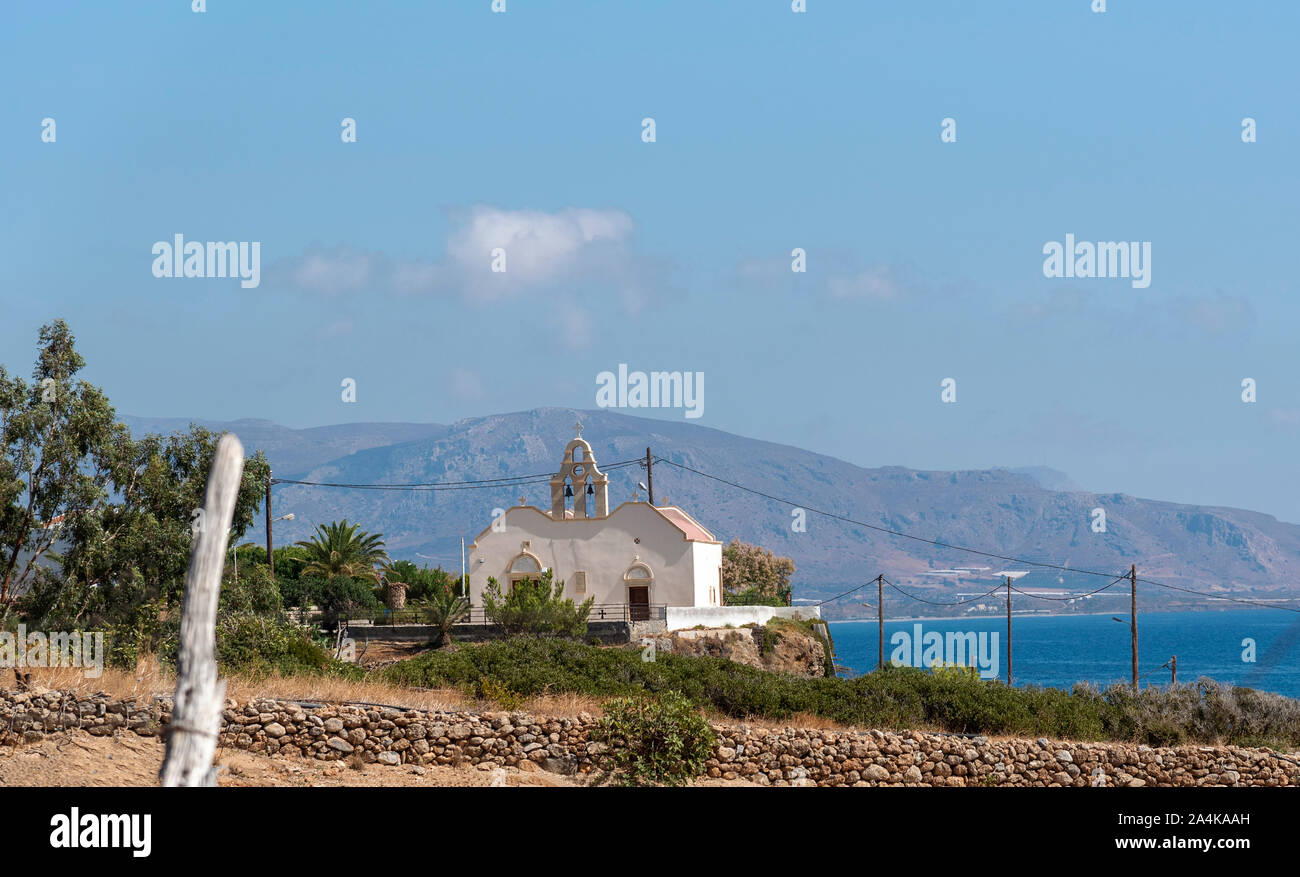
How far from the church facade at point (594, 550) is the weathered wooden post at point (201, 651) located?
1489 inches

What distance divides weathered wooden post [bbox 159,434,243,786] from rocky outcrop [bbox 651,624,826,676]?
→ 100 ft

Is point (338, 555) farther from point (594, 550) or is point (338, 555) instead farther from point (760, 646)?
point (760, 646)

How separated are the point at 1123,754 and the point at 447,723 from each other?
1108 cm

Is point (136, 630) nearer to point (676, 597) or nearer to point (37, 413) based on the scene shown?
point (37, 413)

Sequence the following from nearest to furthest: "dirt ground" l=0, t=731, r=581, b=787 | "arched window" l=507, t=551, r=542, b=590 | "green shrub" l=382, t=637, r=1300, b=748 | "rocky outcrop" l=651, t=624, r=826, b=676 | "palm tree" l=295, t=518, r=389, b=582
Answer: "dirt ground" l=0, t=731, r=581, b=787 → "green shrub" l=382, t=637, r=1300, b=748 → "rocky outcrop" l=651, t=624, r=826, b=676 → "arched window" l=507, t=551, r=542, b=590 → "palm tree" l=295, t=518, r=389, b=582

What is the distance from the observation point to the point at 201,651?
786 centimetres

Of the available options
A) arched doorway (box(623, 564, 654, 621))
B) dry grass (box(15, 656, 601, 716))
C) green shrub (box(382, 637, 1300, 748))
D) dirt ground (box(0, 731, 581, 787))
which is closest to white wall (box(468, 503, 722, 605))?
arched doorway (box(623, 564, 654, 621))

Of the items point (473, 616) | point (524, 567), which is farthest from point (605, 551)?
point (473, 616)

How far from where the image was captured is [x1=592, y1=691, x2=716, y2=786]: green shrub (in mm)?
18766

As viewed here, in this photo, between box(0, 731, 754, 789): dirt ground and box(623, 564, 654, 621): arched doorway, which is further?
box(623, 564, 654, 621): arched doorway

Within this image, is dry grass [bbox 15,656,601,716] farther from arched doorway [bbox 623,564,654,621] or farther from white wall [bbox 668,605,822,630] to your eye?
arched doorway [bbox 623,564,654,621]

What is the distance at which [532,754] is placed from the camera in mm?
19375

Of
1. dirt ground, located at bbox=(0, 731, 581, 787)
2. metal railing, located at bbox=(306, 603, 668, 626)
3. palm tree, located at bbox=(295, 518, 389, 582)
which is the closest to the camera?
dirt ground, located at bbox=(0, 731, 581, 787)
